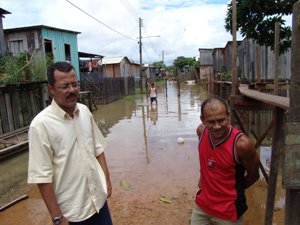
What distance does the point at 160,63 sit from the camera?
265 feet

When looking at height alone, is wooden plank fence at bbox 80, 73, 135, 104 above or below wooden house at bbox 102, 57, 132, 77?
below

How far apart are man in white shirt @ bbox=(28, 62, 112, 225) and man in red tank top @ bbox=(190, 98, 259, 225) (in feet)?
2.93

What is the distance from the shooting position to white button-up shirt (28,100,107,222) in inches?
82.2

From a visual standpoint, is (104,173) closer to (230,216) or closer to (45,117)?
(45,117)

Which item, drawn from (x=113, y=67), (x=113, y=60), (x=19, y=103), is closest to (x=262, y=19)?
(x=19, y=103)

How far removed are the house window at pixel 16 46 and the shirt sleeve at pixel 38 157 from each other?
16.7m

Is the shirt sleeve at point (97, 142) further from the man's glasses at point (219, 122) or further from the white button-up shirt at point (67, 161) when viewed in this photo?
the man's glasses at point (219, 122)

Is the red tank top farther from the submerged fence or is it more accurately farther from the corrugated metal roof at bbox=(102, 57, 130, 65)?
the corrugated metal roof at bbox=(102, 57, 130, 65)

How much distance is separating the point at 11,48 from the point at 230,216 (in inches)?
712

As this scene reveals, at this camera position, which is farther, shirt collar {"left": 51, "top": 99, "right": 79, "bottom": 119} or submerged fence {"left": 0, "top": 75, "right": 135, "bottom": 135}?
submerged fence {"left": 0, "top": 75, "right": 135, "bottom": 135}

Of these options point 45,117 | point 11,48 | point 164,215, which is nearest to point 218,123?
point 45,117

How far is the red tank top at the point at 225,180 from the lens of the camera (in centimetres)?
226

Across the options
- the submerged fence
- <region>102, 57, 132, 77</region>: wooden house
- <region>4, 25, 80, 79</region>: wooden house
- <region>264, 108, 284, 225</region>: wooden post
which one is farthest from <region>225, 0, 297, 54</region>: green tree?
<region>102, 57, 132, 77</region>: wooden house

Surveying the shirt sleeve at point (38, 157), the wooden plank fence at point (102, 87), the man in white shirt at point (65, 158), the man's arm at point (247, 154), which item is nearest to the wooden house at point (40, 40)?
the wooden plank fence at point (102, 87)
